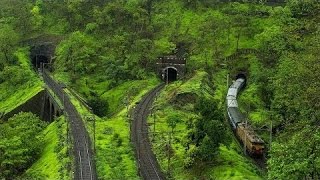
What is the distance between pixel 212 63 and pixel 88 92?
27.3 meters

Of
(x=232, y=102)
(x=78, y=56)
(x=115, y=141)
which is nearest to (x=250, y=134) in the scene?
(x=232, y=102)

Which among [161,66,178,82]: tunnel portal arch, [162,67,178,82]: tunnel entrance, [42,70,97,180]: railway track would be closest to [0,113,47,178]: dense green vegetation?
[42,70,97,180]: railway track

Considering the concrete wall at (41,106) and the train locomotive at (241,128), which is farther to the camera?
the concrete wall at (41,106)

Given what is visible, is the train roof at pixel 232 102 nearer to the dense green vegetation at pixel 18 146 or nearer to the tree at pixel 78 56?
the dense green vegetation at pixel 18 146

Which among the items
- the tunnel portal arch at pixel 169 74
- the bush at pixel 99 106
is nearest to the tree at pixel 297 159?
the bush at pixel 99 106

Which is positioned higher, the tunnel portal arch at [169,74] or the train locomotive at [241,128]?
the tunnel portal arch at [169,74]

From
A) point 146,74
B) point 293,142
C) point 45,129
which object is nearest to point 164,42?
point 146,74

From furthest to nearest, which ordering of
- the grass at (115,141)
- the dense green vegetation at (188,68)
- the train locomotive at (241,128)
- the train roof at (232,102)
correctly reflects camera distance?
the train roof at (232,102) < the train locomotive at (241,128) < the grass at (115,141) < the dense green vegetation at (188,68)

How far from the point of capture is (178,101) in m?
77.9

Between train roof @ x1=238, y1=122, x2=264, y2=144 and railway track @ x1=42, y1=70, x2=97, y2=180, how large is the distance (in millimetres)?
19900

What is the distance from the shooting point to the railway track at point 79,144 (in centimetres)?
5454

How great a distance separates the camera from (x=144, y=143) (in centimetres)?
6372

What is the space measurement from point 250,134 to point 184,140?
28.0 ft

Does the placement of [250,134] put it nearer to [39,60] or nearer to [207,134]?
[207,134]
